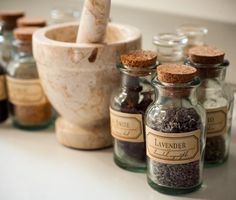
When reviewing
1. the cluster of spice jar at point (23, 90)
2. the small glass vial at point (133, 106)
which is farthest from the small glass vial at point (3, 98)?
the small glass vial at point (133, 106)

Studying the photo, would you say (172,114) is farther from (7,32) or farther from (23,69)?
(7,32)

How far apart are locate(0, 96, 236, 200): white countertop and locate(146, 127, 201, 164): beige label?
2.2 inches

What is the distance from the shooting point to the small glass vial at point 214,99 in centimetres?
73

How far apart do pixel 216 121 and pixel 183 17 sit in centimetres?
26

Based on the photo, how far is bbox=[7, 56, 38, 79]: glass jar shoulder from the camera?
890 mm

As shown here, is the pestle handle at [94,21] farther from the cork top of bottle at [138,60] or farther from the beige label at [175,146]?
the beige label at [175,146]

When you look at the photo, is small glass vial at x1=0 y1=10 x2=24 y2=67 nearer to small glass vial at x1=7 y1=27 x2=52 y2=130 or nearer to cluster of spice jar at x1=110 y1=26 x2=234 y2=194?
small glass vial at x1=7 y1=27 x2=52 y2=130

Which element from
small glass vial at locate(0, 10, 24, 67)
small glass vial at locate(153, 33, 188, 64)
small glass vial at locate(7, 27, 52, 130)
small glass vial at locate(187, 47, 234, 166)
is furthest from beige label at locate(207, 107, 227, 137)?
small glass vial at locate(0, 10, 24, 67)

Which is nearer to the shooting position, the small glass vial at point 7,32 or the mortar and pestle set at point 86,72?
the mortar and pestle set at point 86,72

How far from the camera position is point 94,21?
751 mm

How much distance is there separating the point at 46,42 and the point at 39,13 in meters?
0.43

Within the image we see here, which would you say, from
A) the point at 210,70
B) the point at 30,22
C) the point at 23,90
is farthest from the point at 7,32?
the point at 210,70

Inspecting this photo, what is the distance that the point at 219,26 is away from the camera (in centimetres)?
90

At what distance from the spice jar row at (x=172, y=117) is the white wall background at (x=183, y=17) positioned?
0.15 meters
